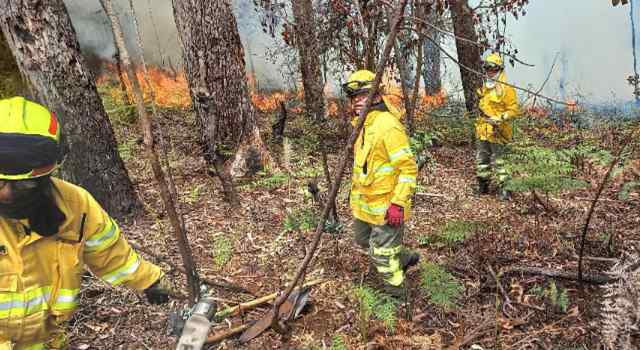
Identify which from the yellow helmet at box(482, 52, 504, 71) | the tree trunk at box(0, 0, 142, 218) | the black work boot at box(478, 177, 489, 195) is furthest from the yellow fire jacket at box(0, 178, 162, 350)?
the black work boot at box(478, 177, 489, 195)

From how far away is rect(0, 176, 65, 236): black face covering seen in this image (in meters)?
1.92

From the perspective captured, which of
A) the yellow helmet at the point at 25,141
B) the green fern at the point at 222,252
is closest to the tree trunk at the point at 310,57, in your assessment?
the green fern at the point at 222,252

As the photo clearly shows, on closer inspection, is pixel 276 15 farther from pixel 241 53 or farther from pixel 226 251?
pixel 226 251

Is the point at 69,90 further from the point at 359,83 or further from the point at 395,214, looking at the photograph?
the point at 395,214

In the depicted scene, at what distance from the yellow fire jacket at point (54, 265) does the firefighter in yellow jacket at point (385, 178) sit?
1946 mm

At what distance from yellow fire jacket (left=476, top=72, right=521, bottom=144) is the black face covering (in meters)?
5.85

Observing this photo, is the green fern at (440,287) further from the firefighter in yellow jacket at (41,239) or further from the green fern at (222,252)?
the firefighter in yellow jacket at (41,239)

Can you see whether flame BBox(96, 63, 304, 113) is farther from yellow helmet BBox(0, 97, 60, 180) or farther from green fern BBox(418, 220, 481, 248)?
yellow helmet BBox(0, 97, 60, 180)

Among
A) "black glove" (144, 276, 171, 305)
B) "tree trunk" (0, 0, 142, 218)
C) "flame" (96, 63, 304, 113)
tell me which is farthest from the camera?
"flame" (96, 63, 304, 113)

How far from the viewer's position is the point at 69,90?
430 centimetres

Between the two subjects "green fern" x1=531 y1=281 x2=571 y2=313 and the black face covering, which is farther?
"green fern" x1=531 y1=281 x2=571 y2=313

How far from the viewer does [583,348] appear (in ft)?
8.63

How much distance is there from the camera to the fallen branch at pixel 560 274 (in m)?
3.33

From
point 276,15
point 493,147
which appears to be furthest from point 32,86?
point 276,15
